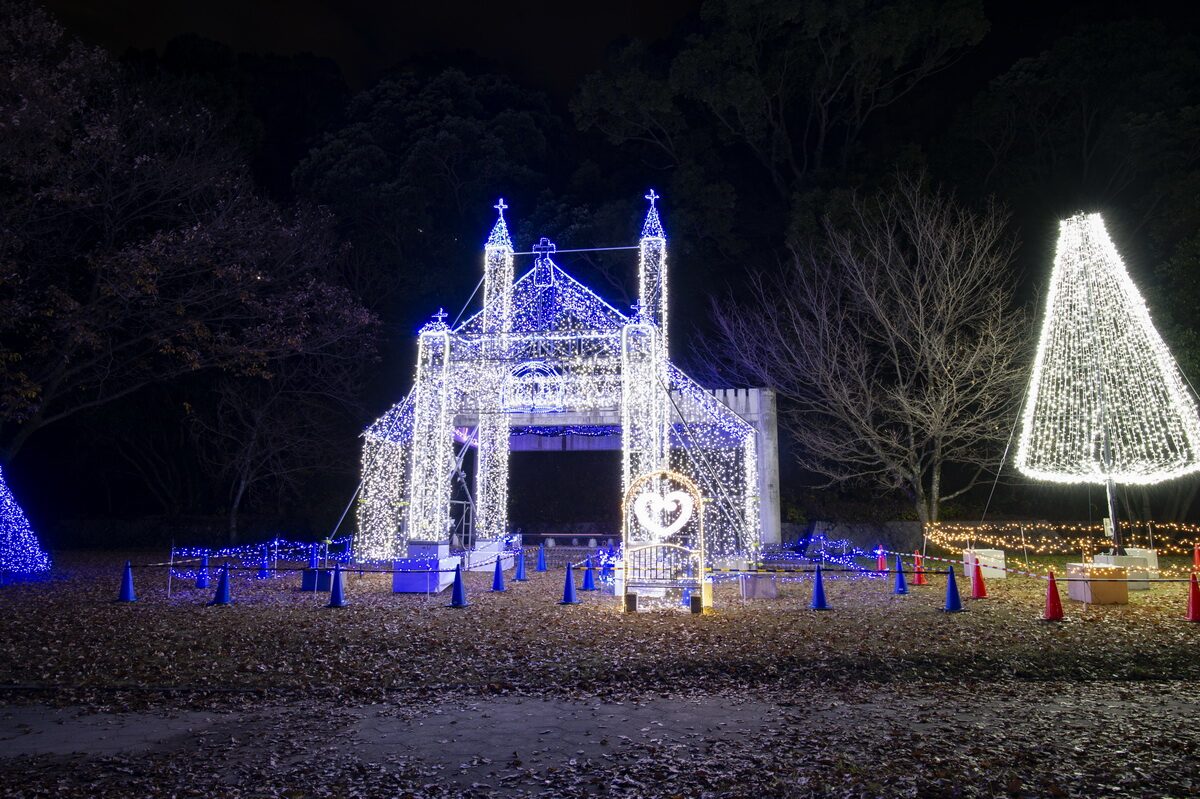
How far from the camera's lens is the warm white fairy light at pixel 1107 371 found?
13.8m

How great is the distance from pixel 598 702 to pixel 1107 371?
11.8 meters

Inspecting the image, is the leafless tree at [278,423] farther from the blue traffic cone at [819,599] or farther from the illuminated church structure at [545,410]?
the blue traffic cone at [819,599]

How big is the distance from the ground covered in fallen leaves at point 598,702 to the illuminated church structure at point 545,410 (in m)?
4.77

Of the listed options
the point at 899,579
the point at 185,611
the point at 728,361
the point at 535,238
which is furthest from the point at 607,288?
the point at 185,611

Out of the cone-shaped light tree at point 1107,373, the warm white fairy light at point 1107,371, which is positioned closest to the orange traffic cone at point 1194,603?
the cone-shaped light tree at point 1107,373

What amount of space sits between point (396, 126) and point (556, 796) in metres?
30.3

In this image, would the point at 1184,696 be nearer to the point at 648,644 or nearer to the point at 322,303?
the point at 648,644

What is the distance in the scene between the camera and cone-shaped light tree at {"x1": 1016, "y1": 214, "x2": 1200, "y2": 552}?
45.4 feet

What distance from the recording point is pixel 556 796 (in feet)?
15.2

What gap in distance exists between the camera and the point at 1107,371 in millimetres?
14078

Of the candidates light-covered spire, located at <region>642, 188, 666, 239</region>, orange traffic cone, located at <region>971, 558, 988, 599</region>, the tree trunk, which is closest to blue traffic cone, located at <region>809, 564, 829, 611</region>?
orange traffic cone, located at <region>971, 558, 988, 599</region>

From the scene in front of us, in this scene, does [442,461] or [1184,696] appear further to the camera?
[442,461]

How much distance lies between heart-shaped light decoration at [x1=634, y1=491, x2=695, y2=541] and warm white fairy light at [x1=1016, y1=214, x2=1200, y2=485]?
6.61 metres

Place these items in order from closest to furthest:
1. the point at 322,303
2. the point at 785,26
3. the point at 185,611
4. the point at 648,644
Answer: the point at 648,644, the point at 185,611, the point at 322,303, the point at 785,26
